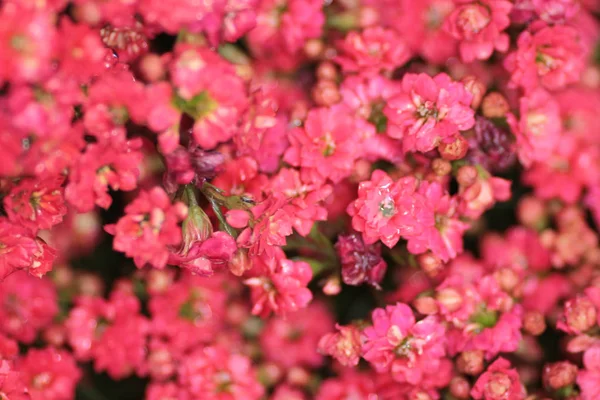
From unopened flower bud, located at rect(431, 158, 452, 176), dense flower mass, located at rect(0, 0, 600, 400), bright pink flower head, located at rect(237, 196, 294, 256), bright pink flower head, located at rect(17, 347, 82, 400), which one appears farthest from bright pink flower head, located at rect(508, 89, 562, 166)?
bright pink flower head, located at rect(17, 347, 82, 400)

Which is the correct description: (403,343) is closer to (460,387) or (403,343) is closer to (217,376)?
(460,387)

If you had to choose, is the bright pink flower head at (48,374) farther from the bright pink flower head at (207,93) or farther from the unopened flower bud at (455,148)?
the unopened flower bud at (455,148)

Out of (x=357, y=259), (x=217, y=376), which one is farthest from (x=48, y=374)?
(x=357, y=259)

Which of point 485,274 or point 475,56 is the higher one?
point 475,56

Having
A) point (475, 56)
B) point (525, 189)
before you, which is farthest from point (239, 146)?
point (525, 189)

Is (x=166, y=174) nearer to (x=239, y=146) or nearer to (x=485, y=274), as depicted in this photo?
(x=239, y=146)

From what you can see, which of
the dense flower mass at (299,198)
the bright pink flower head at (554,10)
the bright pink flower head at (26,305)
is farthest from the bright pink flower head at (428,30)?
the bright pink flower head at (26,305)
